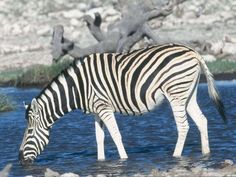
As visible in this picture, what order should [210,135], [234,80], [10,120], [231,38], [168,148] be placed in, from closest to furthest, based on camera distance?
[168,148] → [210,135] → [10,120] → [234,80] → [231,38]

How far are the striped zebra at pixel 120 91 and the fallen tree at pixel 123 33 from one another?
1592 centimetres

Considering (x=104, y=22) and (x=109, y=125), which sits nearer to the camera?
(x=109, y=125)

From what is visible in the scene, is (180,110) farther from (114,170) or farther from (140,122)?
(140,122)

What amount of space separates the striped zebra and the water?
0.37m

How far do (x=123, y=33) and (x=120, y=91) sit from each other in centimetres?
1688

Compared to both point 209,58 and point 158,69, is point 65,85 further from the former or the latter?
point 209,58

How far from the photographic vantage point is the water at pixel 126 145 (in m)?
15.6

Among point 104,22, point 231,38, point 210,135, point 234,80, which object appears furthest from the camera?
point 104,22

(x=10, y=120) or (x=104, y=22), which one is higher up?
(x=104, y=22)

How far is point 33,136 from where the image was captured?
1622cm

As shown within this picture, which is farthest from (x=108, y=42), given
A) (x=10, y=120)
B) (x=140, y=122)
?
(x=140, y=122)

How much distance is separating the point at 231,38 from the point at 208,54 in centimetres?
258

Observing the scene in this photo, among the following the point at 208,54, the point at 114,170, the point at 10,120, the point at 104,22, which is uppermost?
the point at 104,22

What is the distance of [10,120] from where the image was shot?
78.3 ft
